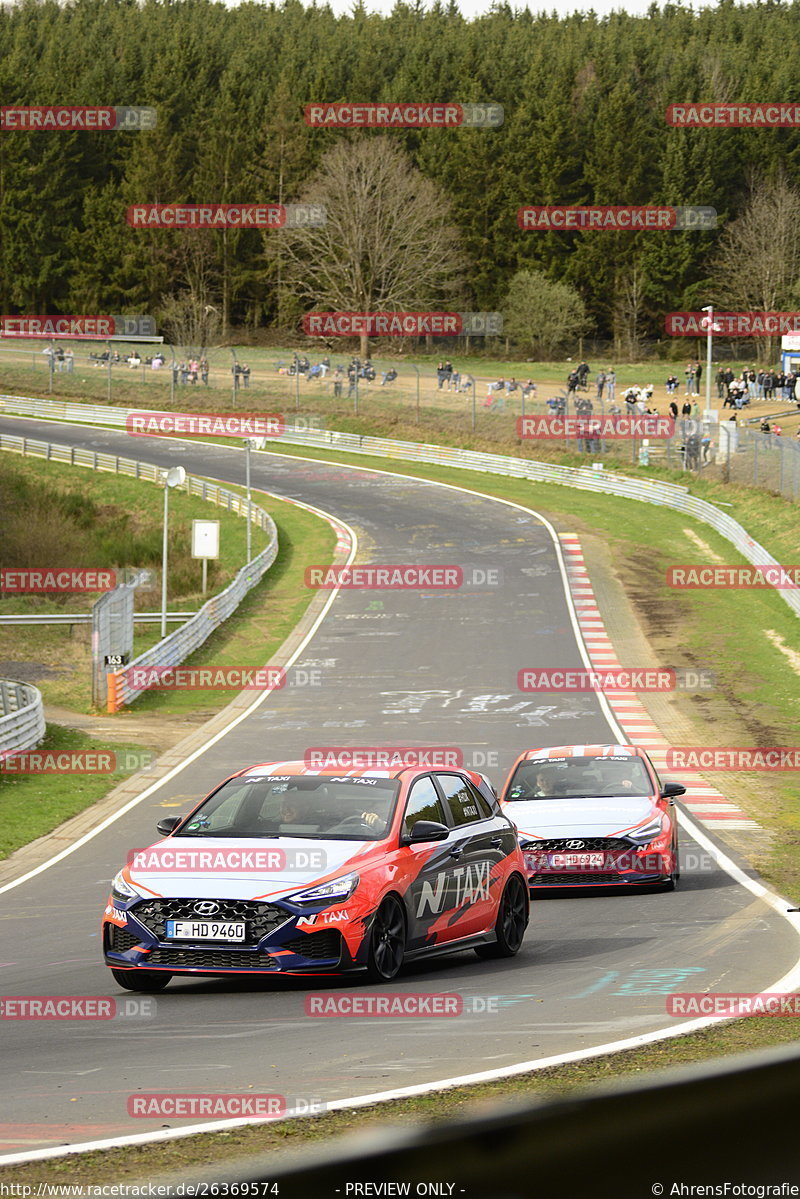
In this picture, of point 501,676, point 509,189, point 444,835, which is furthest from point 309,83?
point 444,835

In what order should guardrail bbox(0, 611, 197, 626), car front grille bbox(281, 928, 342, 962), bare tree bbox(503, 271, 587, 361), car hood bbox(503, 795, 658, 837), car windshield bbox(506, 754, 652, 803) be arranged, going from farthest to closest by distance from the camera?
bare tree bbox(503, 271, 587, 361), guardrail bbox(0, 611, 197, 626), car windshield bbox(506, 754, 652, 803), car hood bbox(503, 795, 658, 837), car front grille bbox(281, 928, 342, 962)

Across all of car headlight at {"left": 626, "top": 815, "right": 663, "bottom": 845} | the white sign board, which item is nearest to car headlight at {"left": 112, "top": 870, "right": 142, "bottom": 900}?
car headlight at {"left": 626, "top": 815, "right": 663, "bottom": 845}

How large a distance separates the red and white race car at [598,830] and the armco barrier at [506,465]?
29031mm

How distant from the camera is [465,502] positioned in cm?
6600

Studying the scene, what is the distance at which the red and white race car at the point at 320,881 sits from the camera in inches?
376

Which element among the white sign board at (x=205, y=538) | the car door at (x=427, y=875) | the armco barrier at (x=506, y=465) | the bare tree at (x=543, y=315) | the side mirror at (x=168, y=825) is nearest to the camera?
the car door at (x=427, y=875)

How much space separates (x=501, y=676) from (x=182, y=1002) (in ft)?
92.9

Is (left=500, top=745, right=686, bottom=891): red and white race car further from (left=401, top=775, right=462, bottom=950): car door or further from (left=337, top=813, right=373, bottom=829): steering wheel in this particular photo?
(left=337, top=813, right=373, bottom=829): steering wheel

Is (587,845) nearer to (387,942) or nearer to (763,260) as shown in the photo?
(387,942)

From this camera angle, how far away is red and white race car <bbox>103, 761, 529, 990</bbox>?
955 cm

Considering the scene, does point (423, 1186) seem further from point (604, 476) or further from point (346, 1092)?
point (604, 476)

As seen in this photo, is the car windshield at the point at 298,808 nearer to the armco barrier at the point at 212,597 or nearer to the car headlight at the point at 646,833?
the car headlight at the point at 646,833

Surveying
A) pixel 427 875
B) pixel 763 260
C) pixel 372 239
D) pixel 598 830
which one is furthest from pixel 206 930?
pixel 763 260

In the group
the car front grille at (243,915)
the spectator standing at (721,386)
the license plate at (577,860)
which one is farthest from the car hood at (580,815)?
the spectator standing at (721,386)
